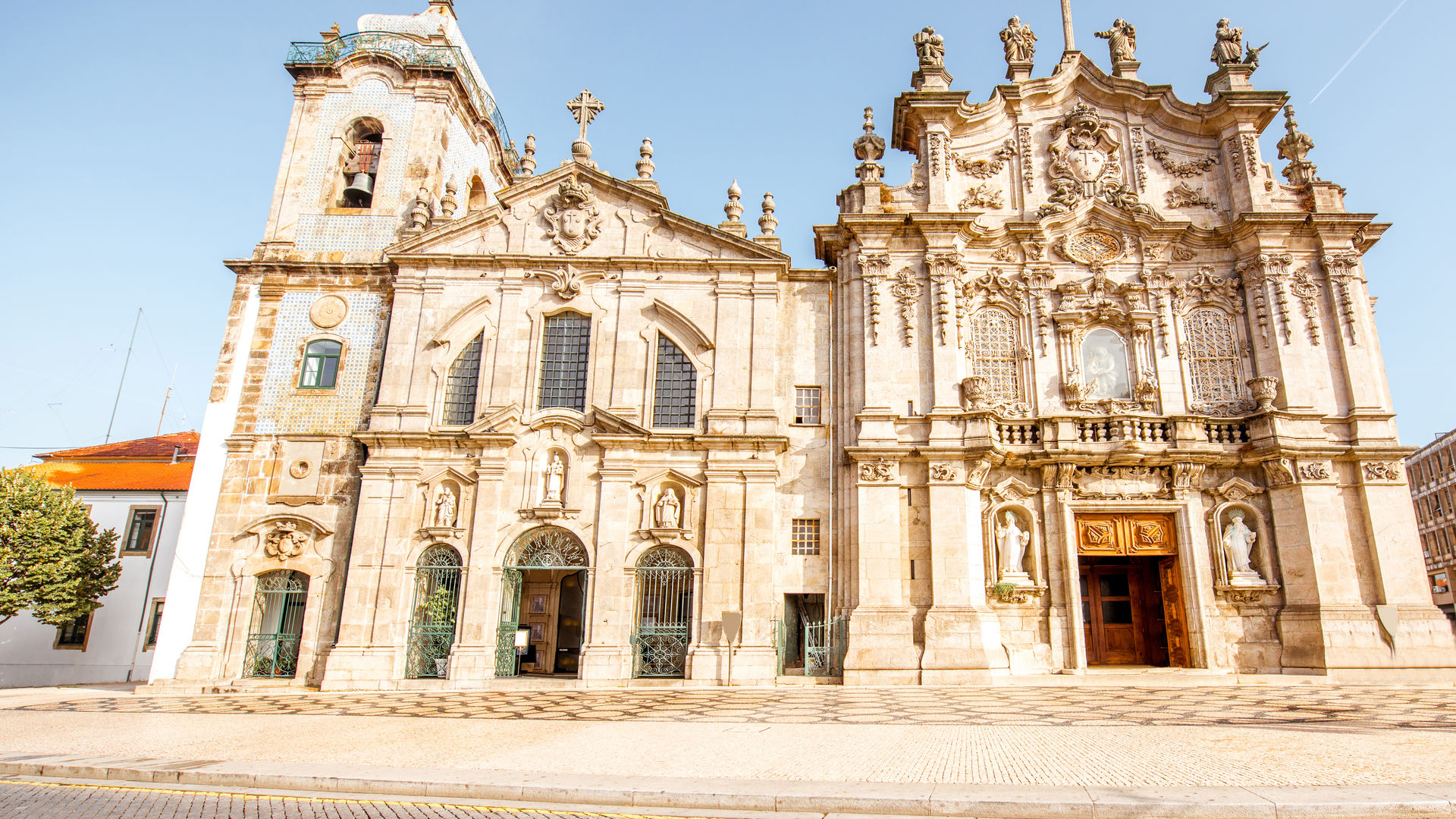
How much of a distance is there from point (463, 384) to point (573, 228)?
524cm

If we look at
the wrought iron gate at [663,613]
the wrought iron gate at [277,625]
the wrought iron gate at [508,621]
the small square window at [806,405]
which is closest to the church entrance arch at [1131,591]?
the small square window at [806,405]

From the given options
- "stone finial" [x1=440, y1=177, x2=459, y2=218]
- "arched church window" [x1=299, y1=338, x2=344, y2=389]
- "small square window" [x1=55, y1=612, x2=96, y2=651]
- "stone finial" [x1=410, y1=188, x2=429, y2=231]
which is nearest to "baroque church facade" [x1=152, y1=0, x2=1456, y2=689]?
"arched church window" [x1=299, y1=338, x2=344, y2=389]

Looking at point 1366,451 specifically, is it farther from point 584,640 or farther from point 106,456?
point 106,456

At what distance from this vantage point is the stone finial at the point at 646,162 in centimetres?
2356

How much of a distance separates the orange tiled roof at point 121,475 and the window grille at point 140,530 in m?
0.86

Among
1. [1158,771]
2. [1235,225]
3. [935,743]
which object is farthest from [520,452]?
[1235,225]

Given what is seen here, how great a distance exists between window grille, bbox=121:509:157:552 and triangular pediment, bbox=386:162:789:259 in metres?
15.2

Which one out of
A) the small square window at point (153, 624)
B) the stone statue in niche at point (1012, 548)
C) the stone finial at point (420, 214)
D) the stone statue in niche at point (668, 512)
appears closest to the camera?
the stone statue in niche at point (668, 512)

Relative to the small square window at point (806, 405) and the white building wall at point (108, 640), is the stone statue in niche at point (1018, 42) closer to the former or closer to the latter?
the small square window at point (806, 405)

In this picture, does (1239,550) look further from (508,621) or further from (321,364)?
(321,364)

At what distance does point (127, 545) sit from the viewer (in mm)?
28734

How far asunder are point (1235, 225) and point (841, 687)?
16.2 m

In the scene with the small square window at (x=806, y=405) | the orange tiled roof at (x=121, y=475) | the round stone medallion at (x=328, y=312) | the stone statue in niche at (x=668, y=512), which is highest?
the round stone medallion at (x=328, y=312)

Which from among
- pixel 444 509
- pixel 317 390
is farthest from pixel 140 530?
pixel 444 509
